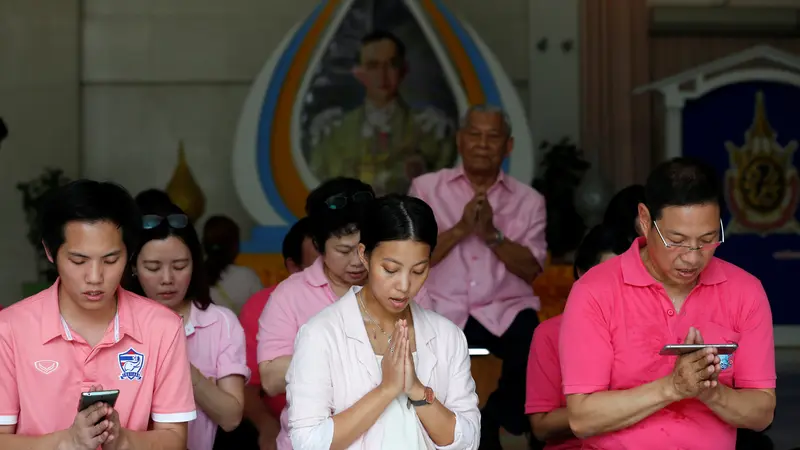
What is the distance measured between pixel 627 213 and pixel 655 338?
2.93 ft

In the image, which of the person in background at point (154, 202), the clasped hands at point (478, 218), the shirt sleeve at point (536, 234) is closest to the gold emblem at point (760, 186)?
the shirt sleeve at point (536, 234)

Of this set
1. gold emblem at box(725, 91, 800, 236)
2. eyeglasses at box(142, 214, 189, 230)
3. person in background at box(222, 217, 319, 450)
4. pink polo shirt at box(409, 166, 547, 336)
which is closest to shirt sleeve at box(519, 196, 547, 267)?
pink polo shirt at box(409, 166, 547, 336)

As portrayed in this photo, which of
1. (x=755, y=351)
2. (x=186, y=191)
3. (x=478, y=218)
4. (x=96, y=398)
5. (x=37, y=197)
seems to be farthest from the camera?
(x=186, y=191)

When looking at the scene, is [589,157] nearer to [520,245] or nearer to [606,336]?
[520,245]

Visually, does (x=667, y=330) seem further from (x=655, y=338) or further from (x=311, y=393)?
(x=311, y=393)

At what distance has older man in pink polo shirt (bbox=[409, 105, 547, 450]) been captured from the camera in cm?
453

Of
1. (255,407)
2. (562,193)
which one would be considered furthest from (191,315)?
(562,193)

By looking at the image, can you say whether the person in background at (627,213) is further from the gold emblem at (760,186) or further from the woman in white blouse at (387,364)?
the gold emblem at (760,186)

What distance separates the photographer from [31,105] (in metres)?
8.37

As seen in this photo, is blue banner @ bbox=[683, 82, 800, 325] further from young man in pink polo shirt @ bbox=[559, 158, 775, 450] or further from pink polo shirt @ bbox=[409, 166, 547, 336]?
young man in pink polo shirt @ bbox=[559, 158, 775, 450]

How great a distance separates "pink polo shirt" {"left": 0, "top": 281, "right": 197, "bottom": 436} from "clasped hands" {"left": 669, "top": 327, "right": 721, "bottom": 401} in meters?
1.19

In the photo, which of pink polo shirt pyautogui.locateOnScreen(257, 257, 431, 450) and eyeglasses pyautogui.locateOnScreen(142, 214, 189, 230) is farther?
pink polo shirt pyautogui.locateOnScreen(257, 257, 431, 450)

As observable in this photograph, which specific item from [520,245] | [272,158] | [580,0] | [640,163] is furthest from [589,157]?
[520,245]

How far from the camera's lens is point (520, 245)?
4637 millimetres
